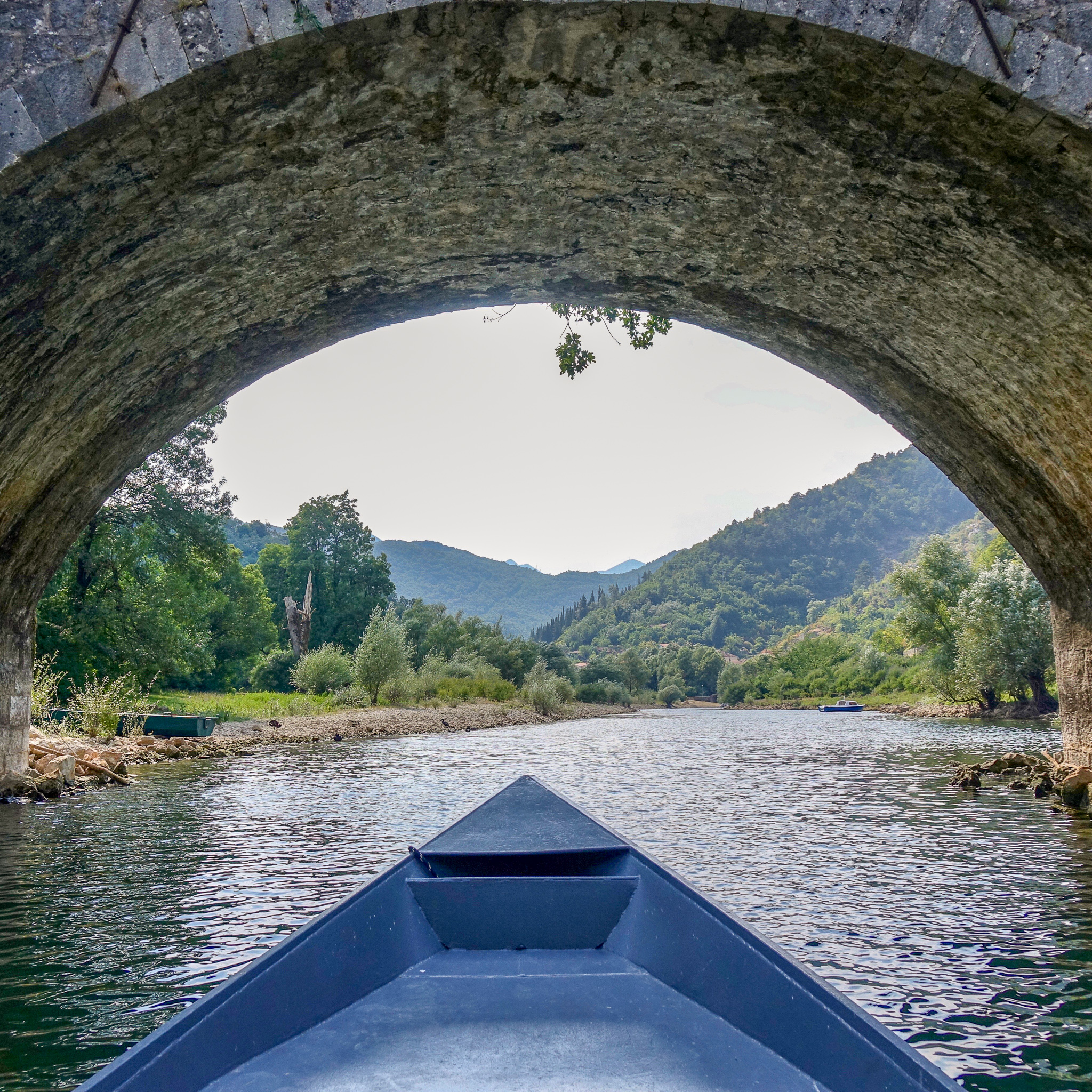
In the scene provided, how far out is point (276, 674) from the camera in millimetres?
37000

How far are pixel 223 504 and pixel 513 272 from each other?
18.6 m

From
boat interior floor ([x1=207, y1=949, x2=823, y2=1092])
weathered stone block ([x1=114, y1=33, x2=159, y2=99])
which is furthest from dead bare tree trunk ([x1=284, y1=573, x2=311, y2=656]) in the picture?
boat interior floor ([x1=207, y1=949, x2=823, y2=1092])

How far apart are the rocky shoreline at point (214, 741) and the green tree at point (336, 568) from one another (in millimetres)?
11271

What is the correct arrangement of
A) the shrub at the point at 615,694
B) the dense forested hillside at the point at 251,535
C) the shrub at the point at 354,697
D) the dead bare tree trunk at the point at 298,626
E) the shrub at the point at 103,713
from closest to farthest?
the shrub at the point at 103,713 < the shrub at the point at 354,697 < the dead bare tree trunk at the point at 298,626 < the shrub at the point at 615,694 < the dense forested hillside at the point at 251,535

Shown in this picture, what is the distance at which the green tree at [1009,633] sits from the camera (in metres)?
26.2

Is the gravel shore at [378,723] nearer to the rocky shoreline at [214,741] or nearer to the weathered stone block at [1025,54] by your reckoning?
the rocky shoreline at [214,741]

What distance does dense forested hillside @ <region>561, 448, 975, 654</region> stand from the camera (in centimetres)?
14438

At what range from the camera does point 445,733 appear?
2678cm

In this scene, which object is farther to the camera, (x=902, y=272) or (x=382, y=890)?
(x=902, y=272)

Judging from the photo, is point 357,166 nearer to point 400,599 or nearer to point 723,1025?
point 723,1025

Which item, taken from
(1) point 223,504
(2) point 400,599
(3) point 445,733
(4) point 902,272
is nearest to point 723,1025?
(4) point 902,272

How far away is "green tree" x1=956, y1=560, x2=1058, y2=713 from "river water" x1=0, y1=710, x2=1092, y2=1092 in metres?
14.6

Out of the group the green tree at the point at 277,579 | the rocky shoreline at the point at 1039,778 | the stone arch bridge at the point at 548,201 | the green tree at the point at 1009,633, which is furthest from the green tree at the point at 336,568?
the stone arch bridge at the point at 548,201

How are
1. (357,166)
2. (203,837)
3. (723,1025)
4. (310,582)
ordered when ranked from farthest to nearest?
1. (310,582)
2. (203,837)
3. (357,166)
4. (723,1025)
